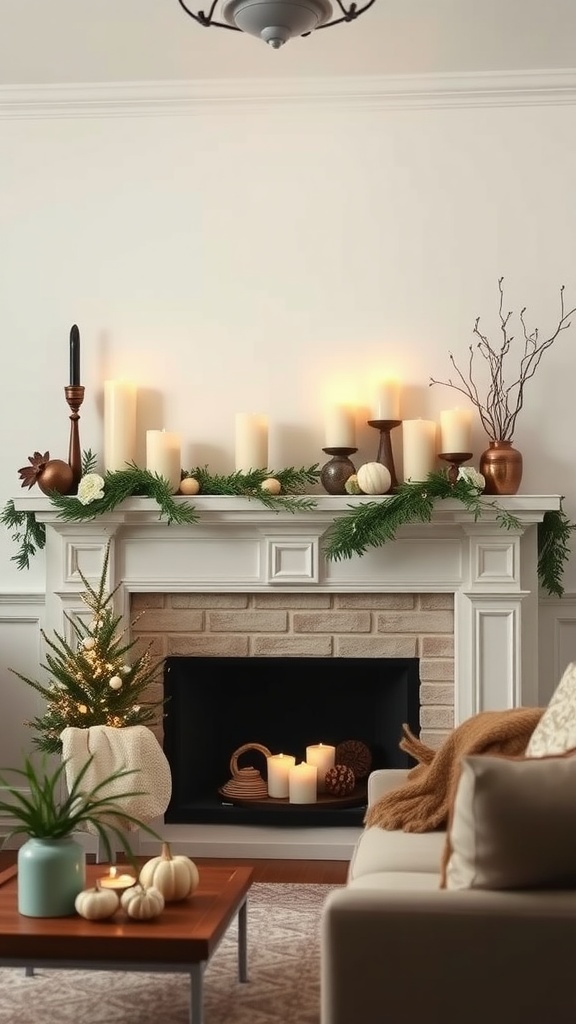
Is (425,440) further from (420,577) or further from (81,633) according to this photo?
(81,633)

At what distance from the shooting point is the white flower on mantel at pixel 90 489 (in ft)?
13.3

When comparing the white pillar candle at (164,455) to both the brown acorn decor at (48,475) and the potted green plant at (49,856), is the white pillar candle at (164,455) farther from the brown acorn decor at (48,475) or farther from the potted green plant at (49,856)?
the potted green plant at (49,856)

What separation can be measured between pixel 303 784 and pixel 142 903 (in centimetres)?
188

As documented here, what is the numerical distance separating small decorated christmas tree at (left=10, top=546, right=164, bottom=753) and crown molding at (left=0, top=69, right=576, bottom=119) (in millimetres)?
1727

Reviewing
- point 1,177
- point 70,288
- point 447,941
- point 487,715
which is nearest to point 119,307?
point 70,288

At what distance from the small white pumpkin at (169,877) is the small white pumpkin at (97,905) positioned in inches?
4.3

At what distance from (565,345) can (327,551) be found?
1170 millimetres

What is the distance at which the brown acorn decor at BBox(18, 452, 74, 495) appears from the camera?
4.17 metres

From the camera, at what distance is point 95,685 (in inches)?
153

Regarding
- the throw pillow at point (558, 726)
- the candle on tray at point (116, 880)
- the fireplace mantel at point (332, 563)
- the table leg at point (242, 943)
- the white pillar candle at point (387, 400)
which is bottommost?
the table leg at point (242, 943)

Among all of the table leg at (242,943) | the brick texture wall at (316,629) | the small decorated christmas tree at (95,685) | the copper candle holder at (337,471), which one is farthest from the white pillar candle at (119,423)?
→ the table leg at (242,943)

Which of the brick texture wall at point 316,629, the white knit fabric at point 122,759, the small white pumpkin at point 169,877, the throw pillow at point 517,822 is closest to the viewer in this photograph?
the throw pillow at point 517,822

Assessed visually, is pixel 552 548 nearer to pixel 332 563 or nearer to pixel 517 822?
pixel 332 563

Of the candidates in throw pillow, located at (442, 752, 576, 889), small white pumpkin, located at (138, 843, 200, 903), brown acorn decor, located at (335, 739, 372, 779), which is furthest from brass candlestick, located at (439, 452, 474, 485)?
throw pillow, located at (442, 752, 576, 889)
